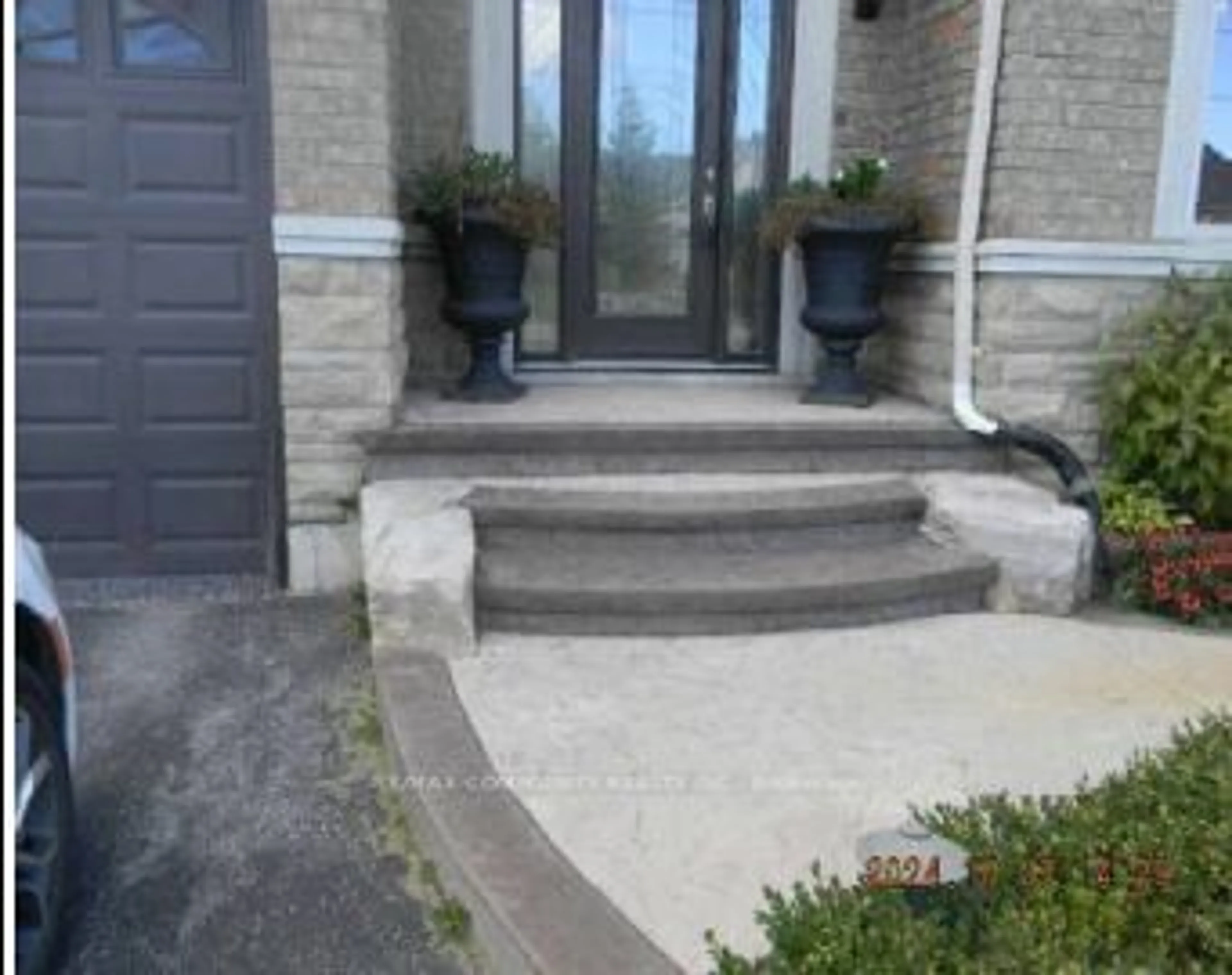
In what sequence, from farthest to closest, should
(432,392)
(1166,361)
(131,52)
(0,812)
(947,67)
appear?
(432,392), (947,67), (1166,361), (131,52), (0,812)

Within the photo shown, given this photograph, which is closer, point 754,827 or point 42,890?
point 42,890

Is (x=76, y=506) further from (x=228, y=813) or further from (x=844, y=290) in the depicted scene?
(x=844, y=290)

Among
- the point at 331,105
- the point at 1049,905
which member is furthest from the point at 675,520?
the point at 1049,905

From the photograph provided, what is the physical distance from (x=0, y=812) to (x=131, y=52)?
352 cm

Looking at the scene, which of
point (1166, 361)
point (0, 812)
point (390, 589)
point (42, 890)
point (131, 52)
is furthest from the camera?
point (1166, 361)

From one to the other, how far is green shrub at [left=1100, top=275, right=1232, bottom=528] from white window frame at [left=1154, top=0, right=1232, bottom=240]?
0.23 m

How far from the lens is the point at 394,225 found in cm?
429

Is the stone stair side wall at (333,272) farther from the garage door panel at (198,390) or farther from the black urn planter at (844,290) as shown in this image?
the black urn planter at (844,290)

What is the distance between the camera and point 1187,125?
4602 millimetres

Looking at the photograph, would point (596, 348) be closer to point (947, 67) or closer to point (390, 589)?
point (947, 67)

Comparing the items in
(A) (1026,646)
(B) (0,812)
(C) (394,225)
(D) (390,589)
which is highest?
(C) (394,225)

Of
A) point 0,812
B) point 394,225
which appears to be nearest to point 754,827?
point 0,812

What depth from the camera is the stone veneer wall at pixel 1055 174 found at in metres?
4.50

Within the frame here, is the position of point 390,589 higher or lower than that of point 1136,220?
lower
